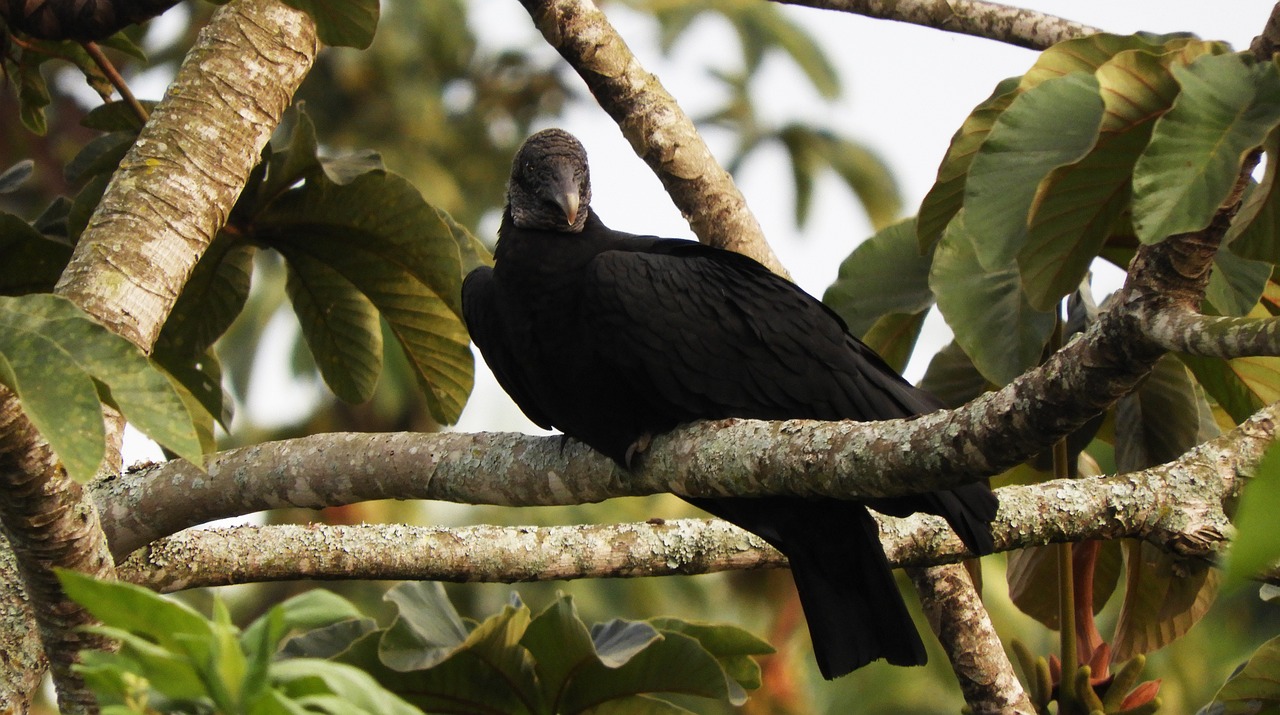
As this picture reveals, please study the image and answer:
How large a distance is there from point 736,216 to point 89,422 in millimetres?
2045

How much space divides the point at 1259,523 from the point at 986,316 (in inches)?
78.5

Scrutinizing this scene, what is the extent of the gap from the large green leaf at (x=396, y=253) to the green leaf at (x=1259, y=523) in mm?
2673

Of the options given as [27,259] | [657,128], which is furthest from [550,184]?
[27,259]

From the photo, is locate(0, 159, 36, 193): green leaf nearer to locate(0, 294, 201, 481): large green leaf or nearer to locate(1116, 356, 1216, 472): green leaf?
locate(0, 294, 201, 481): large green leaf

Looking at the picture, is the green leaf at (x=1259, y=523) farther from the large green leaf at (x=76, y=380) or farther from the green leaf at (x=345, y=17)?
the green leaf at (x=345, y=17)

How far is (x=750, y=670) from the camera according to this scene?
273cm

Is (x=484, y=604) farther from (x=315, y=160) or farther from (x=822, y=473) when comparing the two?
(x=822, y=473)

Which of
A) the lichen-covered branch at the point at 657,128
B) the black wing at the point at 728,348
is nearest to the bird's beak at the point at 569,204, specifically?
the black wing at the point at 728,348

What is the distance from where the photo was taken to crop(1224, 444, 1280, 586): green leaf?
0.58 metres

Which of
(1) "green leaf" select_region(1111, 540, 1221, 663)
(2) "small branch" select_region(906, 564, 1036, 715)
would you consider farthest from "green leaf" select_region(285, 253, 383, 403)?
(1) "green leaf" select_region(1111, 540, 1221, 663)

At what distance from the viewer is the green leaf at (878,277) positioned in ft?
9.64

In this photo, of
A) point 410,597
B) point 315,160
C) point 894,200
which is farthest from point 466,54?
point 410,597

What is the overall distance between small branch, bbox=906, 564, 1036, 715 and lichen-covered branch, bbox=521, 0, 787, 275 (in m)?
0.89

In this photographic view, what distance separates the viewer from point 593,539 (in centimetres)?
256
